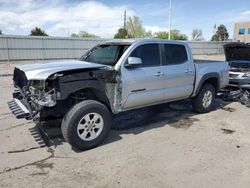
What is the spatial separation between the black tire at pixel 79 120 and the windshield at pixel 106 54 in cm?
100

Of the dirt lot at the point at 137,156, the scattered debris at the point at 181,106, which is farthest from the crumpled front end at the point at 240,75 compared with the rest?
the dirt lot at the point at 137,156

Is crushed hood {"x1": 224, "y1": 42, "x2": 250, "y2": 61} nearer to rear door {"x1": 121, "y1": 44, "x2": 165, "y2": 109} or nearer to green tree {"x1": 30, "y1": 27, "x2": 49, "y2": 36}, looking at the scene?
rear door {"x1": 121, "y1": 44, "x2": 165, "y2": 109}

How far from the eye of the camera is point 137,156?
168 inches

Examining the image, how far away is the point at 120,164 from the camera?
13.1 feet

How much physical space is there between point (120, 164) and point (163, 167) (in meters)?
0.66

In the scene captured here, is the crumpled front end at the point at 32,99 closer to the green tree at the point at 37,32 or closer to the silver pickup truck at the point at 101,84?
the silver pickup truck at the point at 101,84

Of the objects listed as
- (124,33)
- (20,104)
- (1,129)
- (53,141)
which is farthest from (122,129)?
(124,33)

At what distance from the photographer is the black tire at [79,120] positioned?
4.23 metres

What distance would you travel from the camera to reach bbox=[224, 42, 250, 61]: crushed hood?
8318mm

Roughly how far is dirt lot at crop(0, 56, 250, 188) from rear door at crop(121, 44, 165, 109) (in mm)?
710

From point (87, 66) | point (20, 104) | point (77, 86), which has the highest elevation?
point (87, 66)

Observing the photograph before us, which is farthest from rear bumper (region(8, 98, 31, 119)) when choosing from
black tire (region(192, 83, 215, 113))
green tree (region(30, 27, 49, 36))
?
green tree (region(30, 27, 49, 36))

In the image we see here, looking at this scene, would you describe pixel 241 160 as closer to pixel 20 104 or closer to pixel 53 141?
pixel 53 141

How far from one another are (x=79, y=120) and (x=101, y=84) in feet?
2.47
